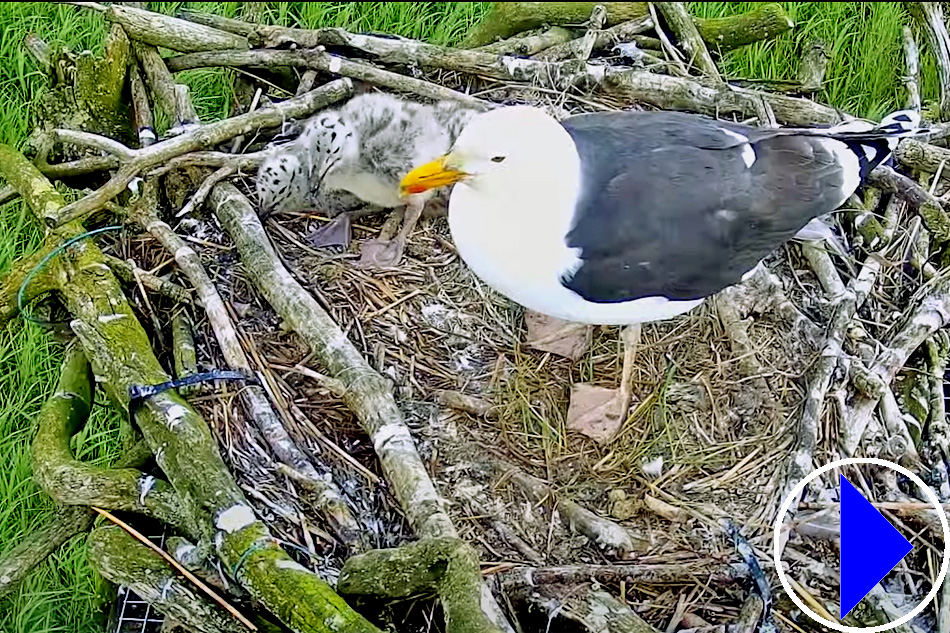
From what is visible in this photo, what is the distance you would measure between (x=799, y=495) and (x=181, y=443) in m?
1.27

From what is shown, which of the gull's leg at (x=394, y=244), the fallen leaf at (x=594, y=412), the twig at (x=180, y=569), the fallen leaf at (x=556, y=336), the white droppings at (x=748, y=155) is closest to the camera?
the twig at (x=180, y=569)

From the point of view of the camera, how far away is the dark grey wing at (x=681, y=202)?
223cm

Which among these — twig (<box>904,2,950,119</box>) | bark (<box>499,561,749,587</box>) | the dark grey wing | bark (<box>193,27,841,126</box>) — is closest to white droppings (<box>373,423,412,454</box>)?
bark (<box>499,561,749,587</box>)

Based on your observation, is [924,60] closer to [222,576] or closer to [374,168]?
[374,168]

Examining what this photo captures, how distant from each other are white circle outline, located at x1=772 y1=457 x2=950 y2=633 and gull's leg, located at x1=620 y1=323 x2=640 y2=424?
418 millimetres

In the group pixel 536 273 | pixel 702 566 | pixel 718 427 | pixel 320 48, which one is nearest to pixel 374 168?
pixel 320 48

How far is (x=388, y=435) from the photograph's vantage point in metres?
2.24

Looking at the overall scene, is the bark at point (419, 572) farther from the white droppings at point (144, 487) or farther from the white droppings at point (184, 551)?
the white droppings at point (144, 487)

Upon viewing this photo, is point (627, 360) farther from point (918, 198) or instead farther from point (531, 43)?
point (531, 43)

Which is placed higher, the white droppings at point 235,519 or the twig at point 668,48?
the twig at point 668,48

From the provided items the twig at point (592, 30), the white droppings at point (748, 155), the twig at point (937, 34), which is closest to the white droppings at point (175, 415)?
the white droppings at point (748, 155)

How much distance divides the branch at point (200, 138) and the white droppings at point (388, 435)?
85 centimetres

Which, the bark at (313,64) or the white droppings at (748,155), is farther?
the bark at (313,64)

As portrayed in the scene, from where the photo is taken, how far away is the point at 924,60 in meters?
Result: 3.40
